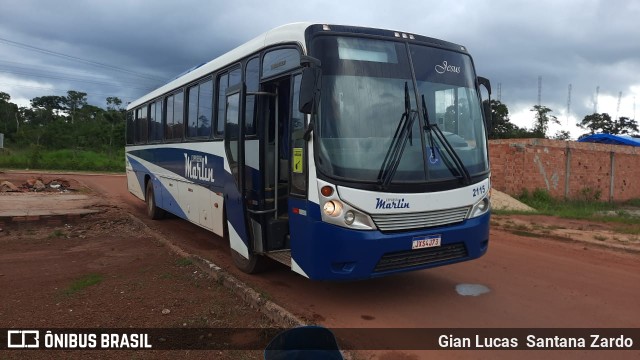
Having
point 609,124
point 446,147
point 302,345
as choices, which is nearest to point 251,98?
point 446,147

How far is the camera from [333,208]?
15.7ft

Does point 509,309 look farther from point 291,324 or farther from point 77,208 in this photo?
point 77,208

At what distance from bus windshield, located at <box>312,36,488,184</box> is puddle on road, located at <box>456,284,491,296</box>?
5.09ft

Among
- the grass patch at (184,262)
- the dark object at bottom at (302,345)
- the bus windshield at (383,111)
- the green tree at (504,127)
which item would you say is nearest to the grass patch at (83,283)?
the grass patch at (184,262)

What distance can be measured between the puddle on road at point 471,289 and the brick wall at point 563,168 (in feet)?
41.6

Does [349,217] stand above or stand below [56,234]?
above

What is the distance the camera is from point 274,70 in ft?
19.1

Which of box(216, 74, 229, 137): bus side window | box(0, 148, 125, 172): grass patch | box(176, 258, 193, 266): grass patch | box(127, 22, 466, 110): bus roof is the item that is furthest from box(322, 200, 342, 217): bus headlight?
box(0, 148, 125, 172): grass patch

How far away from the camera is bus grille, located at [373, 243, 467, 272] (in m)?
4.97

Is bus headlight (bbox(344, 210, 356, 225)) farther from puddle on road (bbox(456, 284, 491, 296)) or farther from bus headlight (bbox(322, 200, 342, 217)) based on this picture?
puddle on road (bbox(456, 284, 491, 296))

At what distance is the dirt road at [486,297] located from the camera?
5055mm

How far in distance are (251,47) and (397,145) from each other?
2.62m

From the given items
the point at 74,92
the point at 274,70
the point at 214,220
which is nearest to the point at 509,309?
the point at 274,70

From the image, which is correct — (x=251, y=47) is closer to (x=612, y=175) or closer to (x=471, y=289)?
(x=471, y=289)
